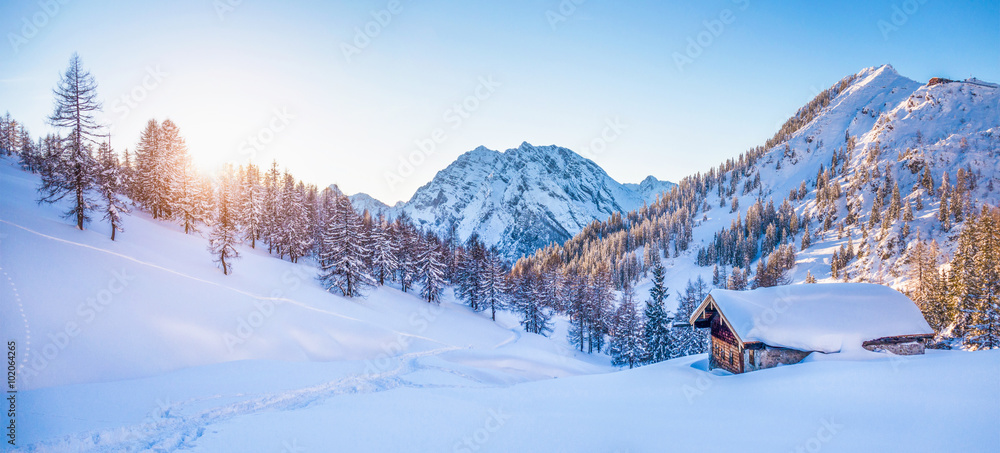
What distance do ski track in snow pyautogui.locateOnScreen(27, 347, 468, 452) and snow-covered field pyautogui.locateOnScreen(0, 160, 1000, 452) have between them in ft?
0.22

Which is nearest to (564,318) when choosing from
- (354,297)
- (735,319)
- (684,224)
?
(354,297)

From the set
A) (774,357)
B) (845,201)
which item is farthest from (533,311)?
(845,201)

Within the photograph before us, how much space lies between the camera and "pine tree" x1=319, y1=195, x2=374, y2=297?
38250 millimetres

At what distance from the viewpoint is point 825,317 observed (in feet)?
53.4

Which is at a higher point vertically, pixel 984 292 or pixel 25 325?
pixel 25 325

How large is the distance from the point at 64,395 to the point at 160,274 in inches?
544

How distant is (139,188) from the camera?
4738 centimetres

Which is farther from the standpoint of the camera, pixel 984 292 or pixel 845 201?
pixel 845 201

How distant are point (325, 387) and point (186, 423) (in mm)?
6060

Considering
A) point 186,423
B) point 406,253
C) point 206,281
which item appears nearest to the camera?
point 186,423

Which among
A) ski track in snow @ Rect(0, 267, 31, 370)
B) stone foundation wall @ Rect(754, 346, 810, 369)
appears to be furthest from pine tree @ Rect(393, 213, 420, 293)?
stone foundation wall @ Rect(754, 346, 810, 369)

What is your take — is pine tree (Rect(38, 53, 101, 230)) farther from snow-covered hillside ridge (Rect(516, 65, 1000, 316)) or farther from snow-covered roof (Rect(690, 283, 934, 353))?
snow-covered hillside ridge (Rect(516, 65, 1000, 316))

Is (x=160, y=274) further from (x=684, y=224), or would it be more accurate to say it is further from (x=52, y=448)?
(x=684, y=224)

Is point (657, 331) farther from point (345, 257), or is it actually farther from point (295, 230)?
point (295, 230)
